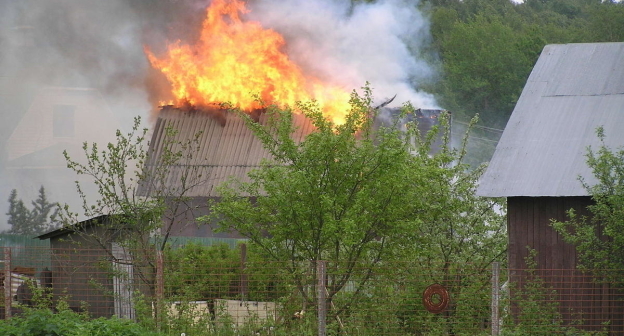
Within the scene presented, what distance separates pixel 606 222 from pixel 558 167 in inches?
75.3

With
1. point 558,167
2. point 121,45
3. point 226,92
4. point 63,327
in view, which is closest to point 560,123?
point 558,167

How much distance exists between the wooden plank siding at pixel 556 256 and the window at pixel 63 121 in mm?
20618

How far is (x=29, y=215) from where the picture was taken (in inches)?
1303

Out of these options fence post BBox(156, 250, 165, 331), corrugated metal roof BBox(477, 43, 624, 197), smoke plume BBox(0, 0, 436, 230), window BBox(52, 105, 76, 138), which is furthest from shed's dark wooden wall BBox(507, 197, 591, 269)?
window BBox(52, 105, 76, 138)

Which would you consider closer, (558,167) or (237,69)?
(558,167)

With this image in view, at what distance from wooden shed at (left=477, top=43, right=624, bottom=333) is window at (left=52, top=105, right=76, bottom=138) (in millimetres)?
19655

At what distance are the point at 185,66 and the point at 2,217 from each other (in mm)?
9587

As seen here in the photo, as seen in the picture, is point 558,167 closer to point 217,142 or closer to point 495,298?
point 495,298

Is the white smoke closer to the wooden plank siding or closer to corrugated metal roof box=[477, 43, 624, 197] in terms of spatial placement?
corrugated metal roof box=[477, 43, 624, 197]

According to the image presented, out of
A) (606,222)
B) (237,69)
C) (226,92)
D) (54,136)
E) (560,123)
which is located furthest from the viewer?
(54,136)

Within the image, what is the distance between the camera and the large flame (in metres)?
26.5

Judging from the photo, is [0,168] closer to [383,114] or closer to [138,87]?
[138,87]

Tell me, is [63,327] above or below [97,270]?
below

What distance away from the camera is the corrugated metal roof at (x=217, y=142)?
27.1 m
